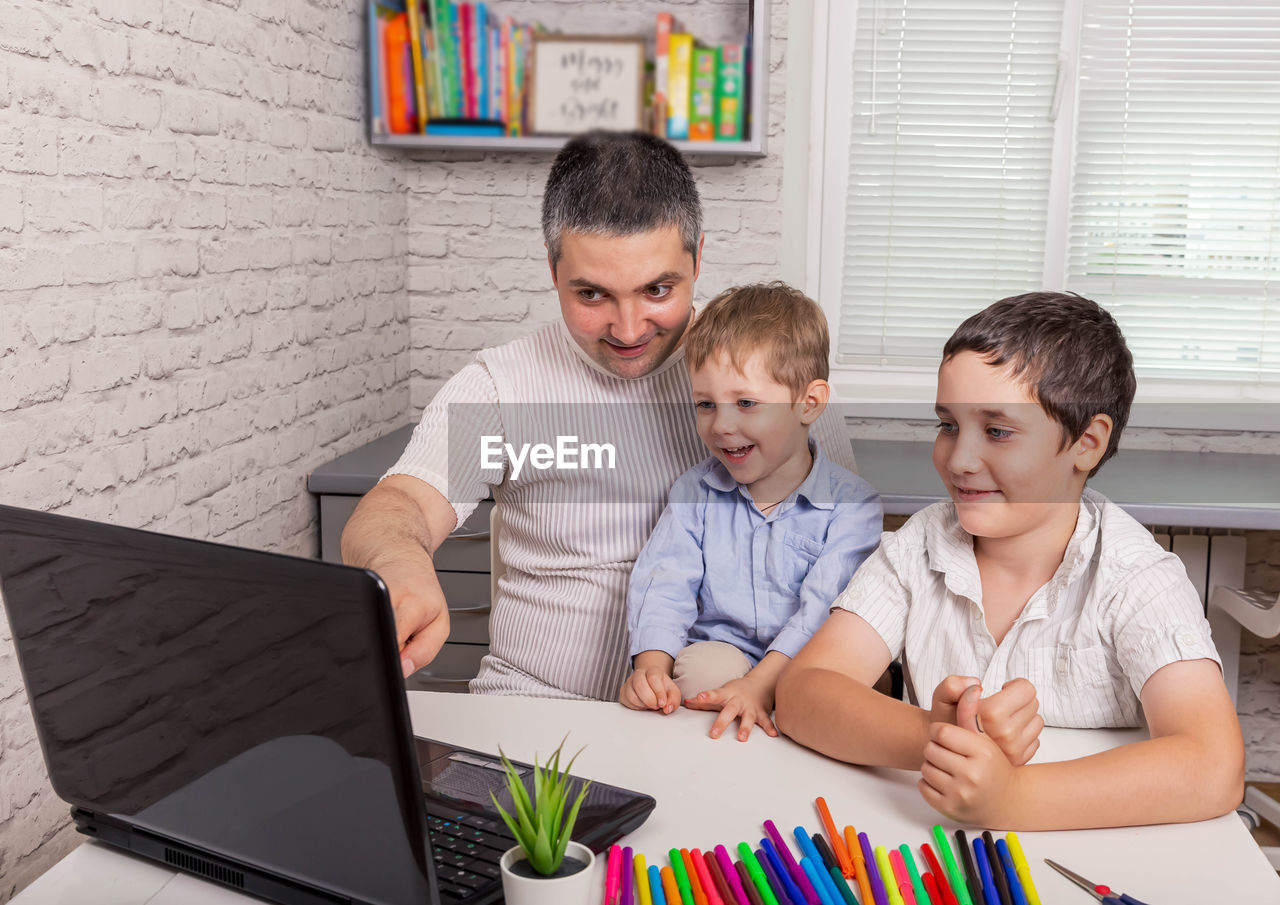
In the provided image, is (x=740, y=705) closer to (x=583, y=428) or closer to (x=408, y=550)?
(x=408, y=550)

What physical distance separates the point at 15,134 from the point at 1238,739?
1556 mm

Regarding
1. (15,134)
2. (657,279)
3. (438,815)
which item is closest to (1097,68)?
(657,279)

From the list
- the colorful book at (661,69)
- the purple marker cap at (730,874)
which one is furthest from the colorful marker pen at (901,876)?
the colorful book at (661,69)

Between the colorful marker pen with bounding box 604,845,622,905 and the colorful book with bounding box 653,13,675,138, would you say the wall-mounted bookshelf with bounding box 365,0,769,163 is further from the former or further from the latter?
the colorful marker pen with bounding box 604,845,622,905

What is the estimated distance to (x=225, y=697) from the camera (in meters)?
0.69

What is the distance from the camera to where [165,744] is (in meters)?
0.74

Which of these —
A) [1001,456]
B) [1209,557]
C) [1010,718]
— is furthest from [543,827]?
[1209,557]

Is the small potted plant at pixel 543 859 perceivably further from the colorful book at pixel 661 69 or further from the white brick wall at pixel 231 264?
the colorful book at pixel 661 69

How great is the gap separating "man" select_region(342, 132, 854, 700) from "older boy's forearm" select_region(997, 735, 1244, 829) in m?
0.74

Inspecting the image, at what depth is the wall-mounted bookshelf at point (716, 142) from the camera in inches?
102

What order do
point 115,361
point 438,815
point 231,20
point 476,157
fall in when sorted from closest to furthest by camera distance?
1. point 438,815
2. point 115,361
3. point 231,20
4. point 476,157

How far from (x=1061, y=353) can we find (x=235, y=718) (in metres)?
0.89

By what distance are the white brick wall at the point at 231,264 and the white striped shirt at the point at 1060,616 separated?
1123 mm

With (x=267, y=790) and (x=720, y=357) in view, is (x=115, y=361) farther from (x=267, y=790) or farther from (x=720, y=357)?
(x=267, y=790)
